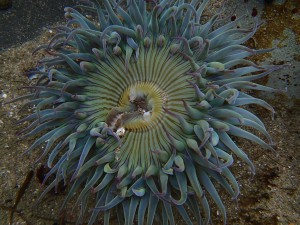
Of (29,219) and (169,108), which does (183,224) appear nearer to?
(169,108)

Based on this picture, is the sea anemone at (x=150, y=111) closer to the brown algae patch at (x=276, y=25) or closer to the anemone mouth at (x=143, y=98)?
the anemone mouth at (x=143, y=98)

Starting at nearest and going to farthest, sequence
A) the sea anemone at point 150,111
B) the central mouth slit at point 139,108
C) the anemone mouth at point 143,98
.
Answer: the sea anemone at point 150,111
the anemone mouth at point 143,98
the central mouth slit at point 139,108

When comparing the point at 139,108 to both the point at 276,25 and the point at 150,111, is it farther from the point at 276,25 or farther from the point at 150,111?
the point at 276,25

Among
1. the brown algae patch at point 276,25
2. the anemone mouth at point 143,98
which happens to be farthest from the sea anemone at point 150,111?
the brown algae patch at point 276,25

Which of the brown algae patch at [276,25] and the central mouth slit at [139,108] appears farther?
the brown algae patch at [276,25]

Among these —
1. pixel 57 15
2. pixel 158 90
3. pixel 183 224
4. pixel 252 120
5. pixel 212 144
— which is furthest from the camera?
pixel 57 15

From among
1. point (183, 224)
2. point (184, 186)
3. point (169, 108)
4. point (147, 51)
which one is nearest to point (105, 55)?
point (147, 51)

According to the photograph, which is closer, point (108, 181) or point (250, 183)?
point (108, 181)

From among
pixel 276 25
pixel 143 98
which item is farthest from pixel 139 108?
pixel 276 25
